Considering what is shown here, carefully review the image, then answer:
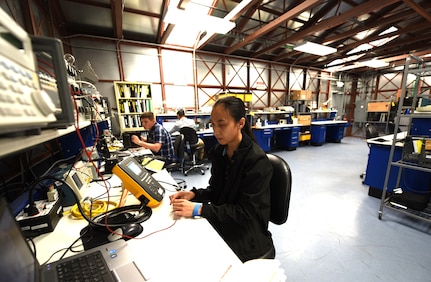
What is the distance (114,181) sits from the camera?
4.84ft

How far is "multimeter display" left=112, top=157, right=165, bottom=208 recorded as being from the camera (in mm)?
876

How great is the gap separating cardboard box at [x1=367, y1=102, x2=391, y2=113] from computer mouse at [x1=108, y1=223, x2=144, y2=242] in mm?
9001

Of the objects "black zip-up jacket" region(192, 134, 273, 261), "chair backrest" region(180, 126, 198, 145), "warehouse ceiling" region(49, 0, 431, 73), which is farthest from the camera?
"chair backrest" region(180, 126, 198, 145)

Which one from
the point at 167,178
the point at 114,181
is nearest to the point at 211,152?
the point at 167,178

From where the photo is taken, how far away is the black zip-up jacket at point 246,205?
87 centimetres

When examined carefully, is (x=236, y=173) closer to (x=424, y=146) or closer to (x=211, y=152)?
(x=211, y=152)

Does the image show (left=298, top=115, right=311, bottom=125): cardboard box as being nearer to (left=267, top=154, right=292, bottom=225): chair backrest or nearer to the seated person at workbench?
the seated person at workbench

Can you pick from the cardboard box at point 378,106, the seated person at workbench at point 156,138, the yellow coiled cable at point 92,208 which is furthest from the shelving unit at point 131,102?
the cardboard box at point 378,106

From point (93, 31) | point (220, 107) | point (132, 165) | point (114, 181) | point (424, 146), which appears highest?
point (93, 31)

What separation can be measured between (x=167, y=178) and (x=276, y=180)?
3.06 feet

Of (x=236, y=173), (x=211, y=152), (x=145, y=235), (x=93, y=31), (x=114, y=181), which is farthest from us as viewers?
(x=93, y=31)

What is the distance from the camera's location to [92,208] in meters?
1.01

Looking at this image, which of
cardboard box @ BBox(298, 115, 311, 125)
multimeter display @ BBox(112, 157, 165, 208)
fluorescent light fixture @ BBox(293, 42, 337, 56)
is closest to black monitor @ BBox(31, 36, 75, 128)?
multimeter display @ BBox(112, 157, 165, 208)

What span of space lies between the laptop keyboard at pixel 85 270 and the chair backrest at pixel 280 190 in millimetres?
865
